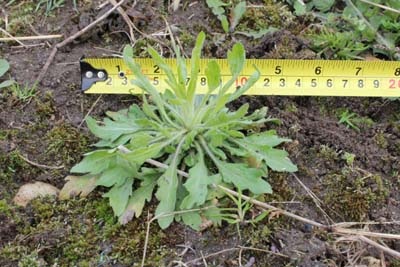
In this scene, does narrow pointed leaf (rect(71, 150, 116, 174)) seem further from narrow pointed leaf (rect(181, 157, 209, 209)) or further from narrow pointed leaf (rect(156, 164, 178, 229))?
narrow pointed leaf (rect(181, 157, 209, 209))

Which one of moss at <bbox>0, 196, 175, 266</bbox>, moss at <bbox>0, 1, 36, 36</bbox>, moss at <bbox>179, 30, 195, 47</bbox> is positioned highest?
moss at <bbox>0, 1, 36, 36</bbox>

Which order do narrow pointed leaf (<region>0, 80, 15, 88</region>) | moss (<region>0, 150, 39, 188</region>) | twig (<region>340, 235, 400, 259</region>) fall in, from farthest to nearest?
1. narrow pointed leaf (<region>0, 80, 15, 88</region>)
2. moss (<region>0, 150, 39, 188</region>)
3. twig (<region>340, 235, 400, 259</region>)

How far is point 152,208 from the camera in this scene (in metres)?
2.51

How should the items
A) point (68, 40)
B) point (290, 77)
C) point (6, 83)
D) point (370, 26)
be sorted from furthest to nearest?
point (370, 26), point (68, 40), point (290, 77), point (6, 83)

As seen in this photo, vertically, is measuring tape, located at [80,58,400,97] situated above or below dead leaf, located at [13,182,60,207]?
above

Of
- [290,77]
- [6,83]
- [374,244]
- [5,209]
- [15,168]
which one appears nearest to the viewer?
[374,244]

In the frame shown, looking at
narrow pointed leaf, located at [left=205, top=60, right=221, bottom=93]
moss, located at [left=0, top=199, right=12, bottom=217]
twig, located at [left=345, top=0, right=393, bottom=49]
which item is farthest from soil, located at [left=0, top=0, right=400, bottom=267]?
narrow pointed leaf, located at [left=205, top=60, right=221, bottom=93]

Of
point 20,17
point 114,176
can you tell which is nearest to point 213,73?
point 114,176

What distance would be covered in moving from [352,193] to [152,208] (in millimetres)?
797

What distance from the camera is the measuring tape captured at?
9.68 feet

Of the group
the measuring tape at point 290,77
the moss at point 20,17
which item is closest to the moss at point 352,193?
the measuring tape at point 290,77

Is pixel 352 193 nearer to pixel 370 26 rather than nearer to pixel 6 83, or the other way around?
pixel 370 26

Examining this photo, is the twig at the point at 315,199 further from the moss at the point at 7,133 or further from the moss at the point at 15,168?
the moss at the point at 7,133

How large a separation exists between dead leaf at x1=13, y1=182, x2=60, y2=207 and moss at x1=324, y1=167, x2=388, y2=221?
1.10m
